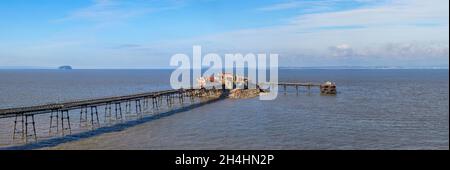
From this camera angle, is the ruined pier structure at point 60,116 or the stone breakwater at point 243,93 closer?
the ruined pier structure at point 60,116

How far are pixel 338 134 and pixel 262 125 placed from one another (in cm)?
870

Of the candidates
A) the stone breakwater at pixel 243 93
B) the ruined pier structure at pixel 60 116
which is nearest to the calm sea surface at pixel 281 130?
the ruined pier structure at pixel 60 116

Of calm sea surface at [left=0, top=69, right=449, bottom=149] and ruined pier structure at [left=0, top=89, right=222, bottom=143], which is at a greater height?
ruined pier structure at [left=0, top=89, right=222, bottom=143]

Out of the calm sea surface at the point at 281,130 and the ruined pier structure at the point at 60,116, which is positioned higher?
the ruined pier structure at the point at 60,116

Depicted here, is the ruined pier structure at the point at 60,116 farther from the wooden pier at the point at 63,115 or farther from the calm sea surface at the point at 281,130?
the calm sea surface at the point at 281,130

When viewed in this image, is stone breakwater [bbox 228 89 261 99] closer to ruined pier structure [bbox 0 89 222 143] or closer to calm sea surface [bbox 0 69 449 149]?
ruined pier structure [bbox 0 89 222 143]

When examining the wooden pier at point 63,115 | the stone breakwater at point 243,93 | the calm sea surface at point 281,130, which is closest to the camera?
the calm sea surface at point 281,130

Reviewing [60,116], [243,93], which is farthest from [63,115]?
[243,93]

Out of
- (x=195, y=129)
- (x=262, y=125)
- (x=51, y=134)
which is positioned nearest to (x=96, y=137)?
(x=51, y=134)

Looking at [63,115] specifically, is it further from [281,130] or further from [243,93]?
[243,93]

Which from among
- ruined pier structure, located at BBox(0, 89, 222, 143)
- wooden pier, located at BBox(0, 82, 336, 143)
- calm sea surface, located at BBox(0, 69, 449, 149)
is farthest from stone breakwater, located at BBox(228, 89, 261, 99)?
calm sea surface, located at BBox(0, 69, 449, 149)

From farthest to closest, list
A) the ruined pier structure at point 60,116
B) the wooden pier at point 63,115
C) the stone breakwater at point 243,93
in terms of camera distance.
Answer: the stone breakwater at point 243,93 < the wooden pier at point 63,115 < the ruined pier structure at point 60,116

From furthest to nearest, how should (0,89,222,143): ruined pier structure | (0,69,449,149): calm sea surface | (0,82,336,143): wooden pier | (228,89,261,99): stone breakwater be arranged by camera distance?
(228,89,261,99): stone breakwater
(0,82,336,143): wooden pier
(0,89,222,143): ruined pier structure
(0,69,449,149): calm sea surface
